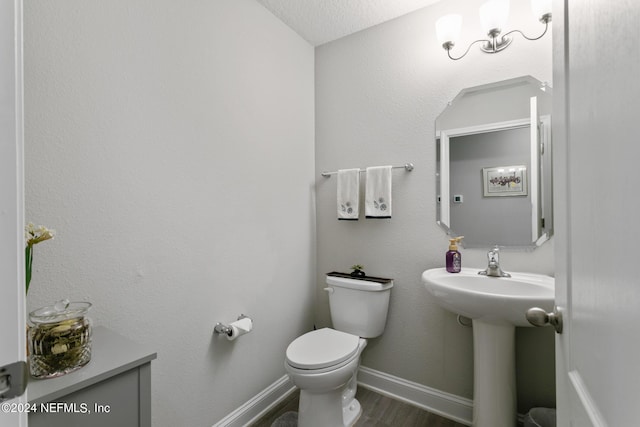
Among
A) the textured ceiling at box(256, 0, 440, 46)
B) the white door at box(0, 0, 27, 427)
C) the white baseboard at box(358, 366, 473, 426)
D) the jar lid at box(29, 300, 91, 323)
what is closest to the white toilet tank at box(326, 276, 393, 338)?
the white baseboard at box(358, 366, 473, 426)

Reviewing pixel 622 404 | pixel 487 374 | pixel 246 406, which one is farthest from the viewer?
pixel 246 406

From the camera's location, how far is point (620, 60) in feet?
1.20

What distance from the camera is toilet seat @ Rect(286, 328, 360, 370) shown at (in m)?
1.39

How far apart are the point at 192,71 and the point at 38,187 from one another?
80 centimetres

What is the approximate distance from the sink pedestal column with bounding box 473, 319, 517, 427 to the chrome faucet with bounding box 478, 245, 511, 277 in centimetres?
26

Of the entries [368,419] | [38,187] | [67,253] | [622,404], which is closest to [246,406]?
[368,419]

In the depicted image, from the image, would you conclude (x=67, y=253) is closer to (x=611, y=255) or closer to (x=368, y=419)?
(x=611, y=255)

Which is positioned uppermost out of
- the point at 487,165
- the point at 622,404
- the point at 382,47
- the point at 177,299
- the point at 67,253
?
the point at 382,47

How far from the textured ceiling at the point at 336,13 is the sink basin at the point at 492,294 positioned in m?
1.61

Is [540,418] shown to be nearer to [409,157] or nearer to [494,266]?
[494,266]

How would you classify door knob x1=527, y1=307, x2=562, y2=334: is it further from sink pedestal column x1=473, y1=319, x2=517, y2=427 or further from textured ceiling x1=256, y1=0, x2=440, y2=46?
textured ceiling x1=256, y1=0, x2=440, y2=46

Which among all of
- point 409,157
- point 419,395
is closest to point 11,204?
point 409,157

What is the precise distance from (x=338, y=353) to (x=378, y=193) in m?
0.97

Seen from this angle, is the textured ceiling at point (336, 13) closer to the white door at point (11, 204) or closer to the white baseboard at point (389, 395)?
the white door at point (11, 204)
